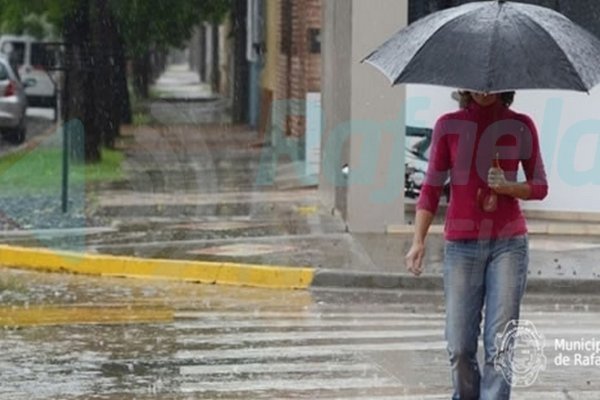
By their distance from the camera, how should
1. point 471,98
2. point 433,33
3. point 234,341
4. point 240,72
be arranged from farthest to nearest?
point 240,72
point 234,341
point 433,33
point 471,98

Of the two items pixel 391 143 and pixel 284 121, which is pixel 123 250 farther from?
pixel 284 121

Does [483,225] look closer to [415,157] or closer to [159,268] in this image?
[159,268]

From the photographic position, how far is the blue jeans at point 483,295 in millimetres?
7715

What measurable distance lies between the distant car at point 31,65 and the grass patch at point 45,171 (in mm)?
14465

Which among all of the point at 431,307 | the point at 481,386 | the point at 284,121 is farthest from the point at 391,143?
the point at 284,121

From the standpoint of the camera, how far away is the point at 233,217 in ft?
64.4

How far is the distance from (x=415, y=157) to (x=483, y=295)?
11849mm

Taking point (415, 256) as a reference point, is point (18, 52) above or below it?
below

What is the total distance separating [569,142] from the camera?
19.0m

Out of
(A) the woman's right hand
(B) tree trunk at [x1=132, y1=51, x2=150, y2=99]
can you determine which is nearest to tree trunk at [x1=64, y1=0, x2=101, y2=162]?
(A) the woman's right hand

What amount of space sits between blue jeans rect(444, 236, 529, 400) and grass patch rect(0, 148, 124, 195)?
14.5 meters

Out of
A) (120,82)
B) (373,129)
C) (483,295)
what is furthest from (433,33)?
(120,82)

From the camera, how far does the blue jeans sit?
771cm

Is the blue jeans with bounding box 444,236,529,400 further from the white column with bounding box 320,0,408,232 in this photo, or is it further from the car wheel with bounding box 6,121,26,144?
the car wheel with bounding box 6,121,26,144
